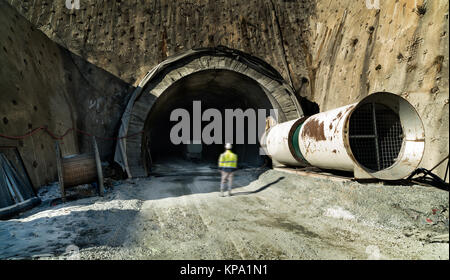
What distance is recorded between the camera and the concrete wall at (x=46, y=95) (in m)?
6.48

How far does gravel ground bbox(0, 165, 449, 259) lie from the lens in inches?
121

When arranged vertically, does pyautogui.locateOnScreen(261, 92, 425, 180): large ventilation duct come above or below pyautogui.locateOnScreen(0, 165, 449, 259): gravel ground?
above

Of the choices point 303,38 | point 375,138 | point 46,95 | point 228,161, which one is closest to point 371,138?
point 375,138

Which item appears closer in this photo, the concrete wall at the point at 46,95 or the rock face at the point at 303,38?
the concrete wall at the point at 46,95

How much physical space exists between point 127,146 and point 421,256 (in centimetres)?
932

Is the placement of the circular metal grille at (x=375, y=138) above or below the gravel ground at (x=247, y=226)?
above

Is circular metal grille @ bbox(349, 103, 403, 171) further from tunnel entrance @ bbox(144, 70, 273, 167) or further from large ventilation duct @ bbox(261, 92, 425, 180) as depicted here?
tunnel entrance @ bbox(144, 70, 273, 167)

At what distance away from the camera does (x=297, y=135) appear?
8227 mm

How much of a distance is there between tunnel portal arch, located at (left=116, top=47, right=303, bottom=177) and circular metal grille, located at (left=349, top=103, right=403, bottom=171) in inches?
154

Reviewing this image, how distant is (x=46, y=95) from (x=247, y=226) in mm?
8757

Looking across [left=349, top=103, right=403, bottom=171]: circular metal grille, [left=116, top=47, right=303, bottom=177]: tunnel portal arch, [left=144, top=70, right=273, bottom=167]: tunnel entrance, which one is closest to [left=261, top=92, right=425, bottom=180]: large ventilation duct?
[left=349, top=103, right=403, bottom=171]: circular metal grille

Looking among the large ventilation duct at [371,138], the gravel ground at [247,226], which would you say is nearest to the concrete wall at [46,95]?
the gravel ground at [247,226]

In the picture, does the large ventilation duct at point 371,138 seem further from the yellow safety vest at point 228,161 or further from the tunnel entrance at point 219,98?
the tunnel entrance at point 219,98
